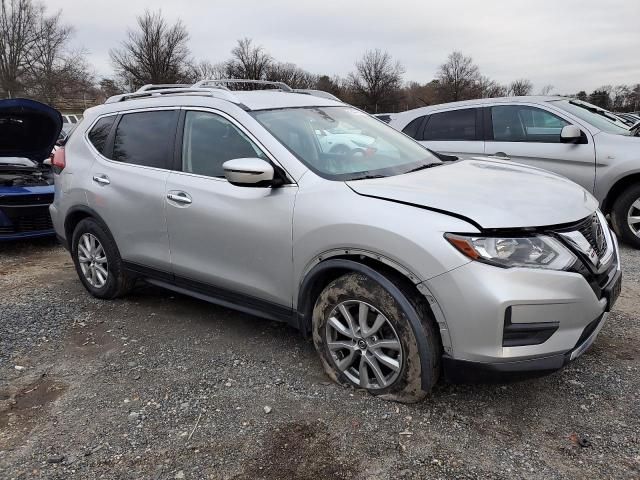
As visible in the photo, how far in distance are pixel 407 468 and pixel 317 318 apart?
974 mm

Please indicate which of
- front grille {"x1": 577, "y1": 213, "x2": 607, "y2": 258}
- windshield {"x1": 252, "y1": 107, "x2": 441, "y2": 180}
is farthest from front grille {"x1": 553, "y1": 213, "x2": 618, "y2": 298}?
windshield {"x1": 252, "y1": 107, "x2": 441, "y2": 180}

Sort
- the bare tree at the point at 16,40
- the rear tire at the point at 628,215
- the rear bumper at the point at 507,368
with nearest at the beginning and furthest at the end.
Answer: the rear bumper at the point at 507,368, the rear tire at the point at 628,215, the bare tree at the point at 16,40

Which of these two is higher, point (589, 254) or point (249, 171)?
point (249, 171)

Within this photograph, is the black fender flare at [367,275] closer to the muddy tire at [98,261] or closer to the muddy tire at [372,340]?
the muddy tire at [372,340]

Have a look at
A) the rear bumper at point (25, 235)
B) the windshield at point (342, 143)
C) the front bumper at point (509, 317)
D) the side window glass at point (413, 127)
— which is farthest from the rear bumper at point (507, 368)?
the rear bumper at point (25, 235)

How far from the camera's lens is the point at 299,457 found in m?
2.48

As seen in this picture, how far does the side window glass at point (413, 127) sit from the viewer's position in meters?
7.24

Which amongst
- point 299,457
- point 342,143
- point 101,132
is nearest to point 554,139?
point 342,143

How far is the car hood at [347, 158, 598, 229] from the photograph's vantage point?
253 centimetres

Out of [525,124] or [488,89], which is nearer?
[525,124]

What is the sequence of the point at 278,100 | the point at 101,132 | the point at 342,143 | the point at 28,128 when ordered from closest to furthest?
the point at 342,143
the point at 278,100
the point at 101,132
the point at 28,128

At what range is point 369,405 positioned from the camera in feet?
9.32

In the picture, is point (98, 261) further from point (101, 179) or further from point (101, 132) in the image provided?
point (101, 132)

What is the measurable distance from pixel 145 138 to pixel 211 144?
0.79 metres
